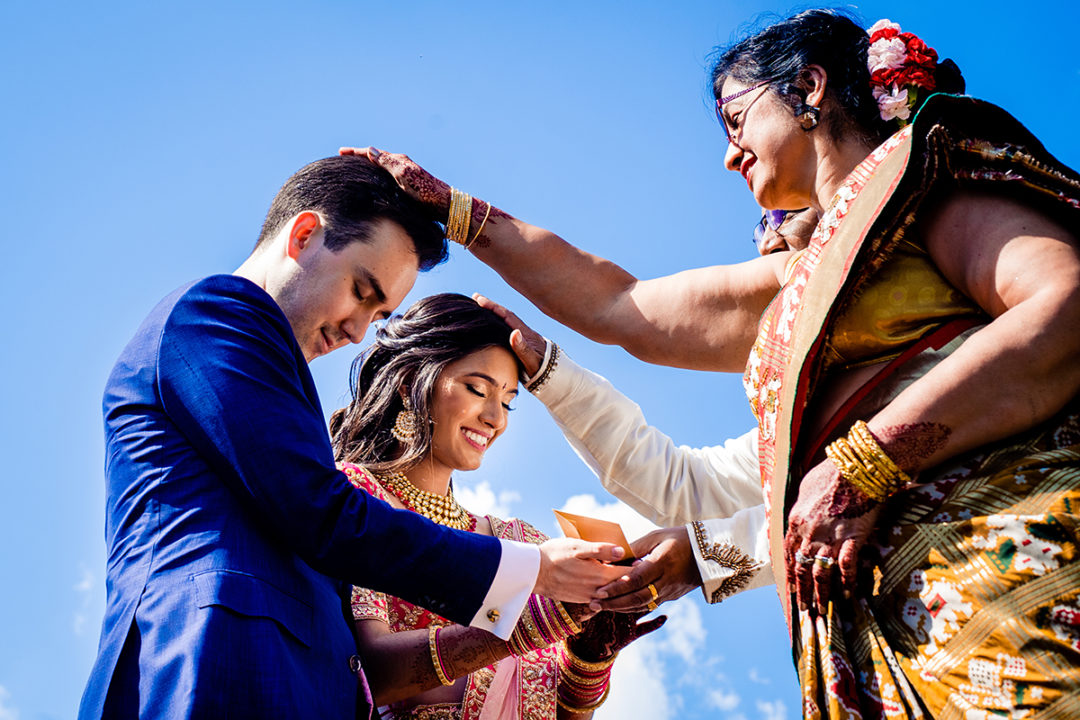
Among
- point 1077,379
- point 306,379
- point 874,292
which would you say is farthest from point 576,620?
point 1077,379

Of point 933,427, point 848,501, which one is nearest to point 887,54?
point 933,427

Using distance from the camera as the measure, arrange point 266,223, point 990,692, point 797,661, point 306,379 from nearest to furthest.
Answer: point 990,692 < point 797,661 < point 306,379 < point 266,223

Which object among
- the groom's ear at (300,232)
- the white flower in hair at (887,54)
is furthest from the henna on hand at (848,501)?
the groom's ear at (300,232)

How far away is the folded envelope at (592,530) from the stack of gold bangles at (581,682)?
0.54 metres

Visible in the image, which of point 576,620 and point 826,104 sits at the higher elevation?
point 826,104

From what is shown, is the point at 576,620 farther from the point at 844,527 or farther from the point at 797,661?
the point at 844,527

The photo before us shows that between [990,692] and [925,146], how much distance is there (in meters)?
1.30

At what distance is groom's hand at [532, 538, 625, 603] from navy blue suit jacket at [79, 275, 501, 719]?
1.13 ft

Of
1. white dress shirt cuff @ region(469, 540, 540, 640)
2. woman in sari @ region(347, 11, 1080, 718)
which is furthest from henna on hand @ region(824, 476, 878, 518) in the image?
white dress shirt cuff @ region(469, 540, 540, 640)

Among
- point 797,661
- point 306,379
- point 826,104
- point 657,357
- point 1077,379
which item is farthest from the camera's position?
point 657,357

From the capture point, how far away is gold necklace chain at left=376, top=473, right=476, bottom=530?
3.96m

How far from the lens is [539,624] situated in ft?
10.8

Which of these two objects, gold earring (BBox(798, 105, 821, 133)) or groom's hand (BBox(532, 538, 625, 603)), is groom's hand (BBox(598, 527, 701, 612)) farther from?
gold earring (BBox(798, 105, 821, 133))

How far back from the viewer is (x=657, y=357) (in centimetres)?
420
